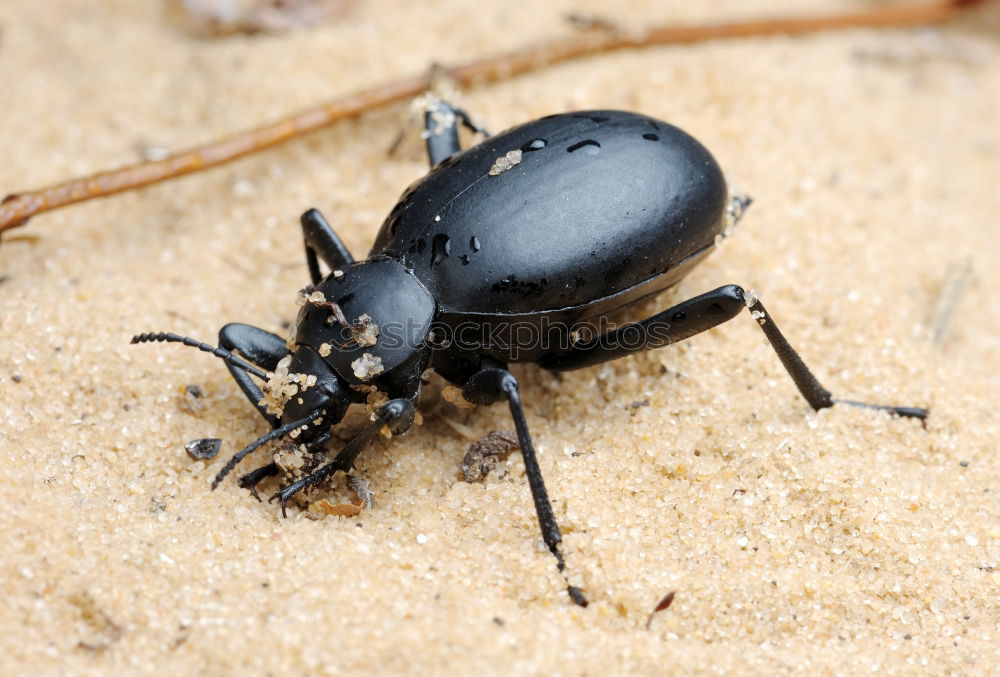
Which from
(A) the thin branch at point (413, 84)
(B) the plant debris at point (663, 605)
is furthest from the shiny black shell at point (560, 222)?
(A) the thin branch at point (413, 84)

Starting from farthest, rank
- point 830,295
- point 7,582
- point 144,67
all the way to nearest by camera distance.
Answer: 1. point 144,67
2. point 830,295
3. point 7,582

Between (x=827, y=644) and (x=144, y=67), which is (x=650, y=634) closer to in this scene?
(x=827, y=644)

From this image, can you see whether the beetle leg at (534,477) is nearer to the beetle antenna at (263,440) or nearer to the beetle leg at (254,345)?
the beetle antenna at (263,440)

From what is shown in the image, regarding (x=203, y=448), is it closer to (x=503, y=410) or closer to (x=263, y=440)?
(x=263, y=440)

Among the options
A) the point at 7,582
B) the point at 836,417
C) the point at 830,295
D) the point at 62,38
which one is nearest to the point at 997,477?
the point at 836,417

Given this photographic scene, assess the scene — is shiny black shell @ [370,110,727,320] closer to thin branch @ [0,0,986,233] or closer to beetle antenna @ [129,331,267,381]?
beetle antenna @ [129,331,267,381]

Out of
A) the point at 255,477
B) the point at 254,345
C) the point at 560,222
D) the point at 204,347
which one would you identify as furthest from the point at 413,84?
the point at 255,477

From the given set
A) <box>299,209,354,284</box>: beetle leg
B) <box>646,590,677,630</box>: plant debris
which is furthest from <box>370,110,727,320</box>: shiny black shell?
<box>646,590,677,630</box>: plant debris
